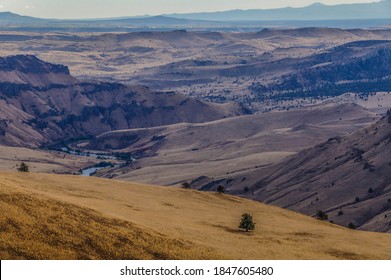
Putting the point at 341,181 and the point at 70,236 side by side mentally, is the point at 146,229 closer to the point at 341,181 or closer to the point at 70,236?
the point at 70,236

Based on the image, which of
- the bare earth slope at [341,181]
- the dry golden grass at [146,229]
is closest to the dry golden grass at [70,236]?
the dry golden grass at [146,229]

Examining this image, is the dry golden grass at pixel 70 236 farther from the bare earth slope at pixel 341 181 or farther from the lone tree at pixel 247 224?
the bare earth slope at pixel 341 181

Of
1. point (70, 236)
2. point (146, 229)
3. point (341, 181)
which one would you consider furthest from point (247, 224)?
point (341, 181)

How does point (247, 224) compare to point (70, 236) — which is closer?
point (70, 236)

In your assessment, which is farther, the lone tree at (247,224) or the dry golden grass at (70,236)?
the lone tree at (247,224)

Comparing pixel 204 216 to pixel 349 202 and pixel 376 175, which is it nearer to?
pixel 349 202

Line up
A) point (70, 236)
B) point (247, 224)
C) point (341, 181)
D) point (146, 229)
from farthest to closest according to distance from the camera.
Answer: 1. point (341, 181)
2. point (247, 224)
3. point (146, 229)
4. point (70, 236)

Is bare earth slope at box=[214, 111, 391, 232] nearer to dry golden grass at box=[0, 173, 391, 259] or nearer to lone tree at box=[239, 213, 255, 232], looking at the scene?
dry golden grass at box=[0, 173, 391, 259]
